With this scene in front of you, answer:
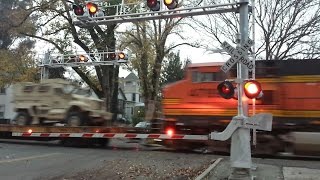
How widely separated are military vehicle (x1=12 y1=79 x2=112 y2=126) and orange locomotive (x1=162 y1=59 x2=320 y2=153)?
4804 mm

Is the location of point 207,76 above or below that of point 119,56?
below

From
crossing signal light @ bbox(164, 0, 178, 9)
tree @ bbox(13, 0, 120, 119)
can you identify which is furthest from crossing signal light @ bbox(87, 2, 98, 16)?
tree @ bbox(13, 0, 120, 119)

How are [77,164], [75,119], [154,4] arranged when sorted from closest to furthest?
[154,4]
[77,164]
[75,119]

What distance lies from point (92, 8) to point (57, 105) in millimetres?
9862

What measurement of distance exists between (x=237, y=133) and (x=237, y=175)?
100 cm

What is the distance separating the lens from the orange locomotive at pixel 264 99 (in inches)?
703

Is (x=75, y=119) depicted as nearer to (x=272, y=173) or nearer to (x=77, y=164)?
(x=77, y=164)

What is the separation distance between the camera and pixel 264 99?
720 inches

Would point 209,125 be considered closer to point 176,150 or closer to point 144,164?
point 176,150

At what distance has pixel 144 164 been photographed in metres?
14.6

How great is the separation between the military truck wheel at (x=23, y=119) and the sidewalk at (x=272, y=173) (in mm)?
13258

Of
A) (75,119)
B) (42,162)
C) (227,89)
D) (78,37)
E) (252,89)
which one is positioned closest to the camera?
(252,89)

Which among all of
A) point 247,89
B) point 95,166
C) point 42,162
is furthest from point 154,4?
point 42,162

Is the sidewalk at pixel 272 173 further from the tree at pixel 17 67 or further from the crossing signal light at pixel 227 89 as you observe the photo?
the tree at pixel 17 67
